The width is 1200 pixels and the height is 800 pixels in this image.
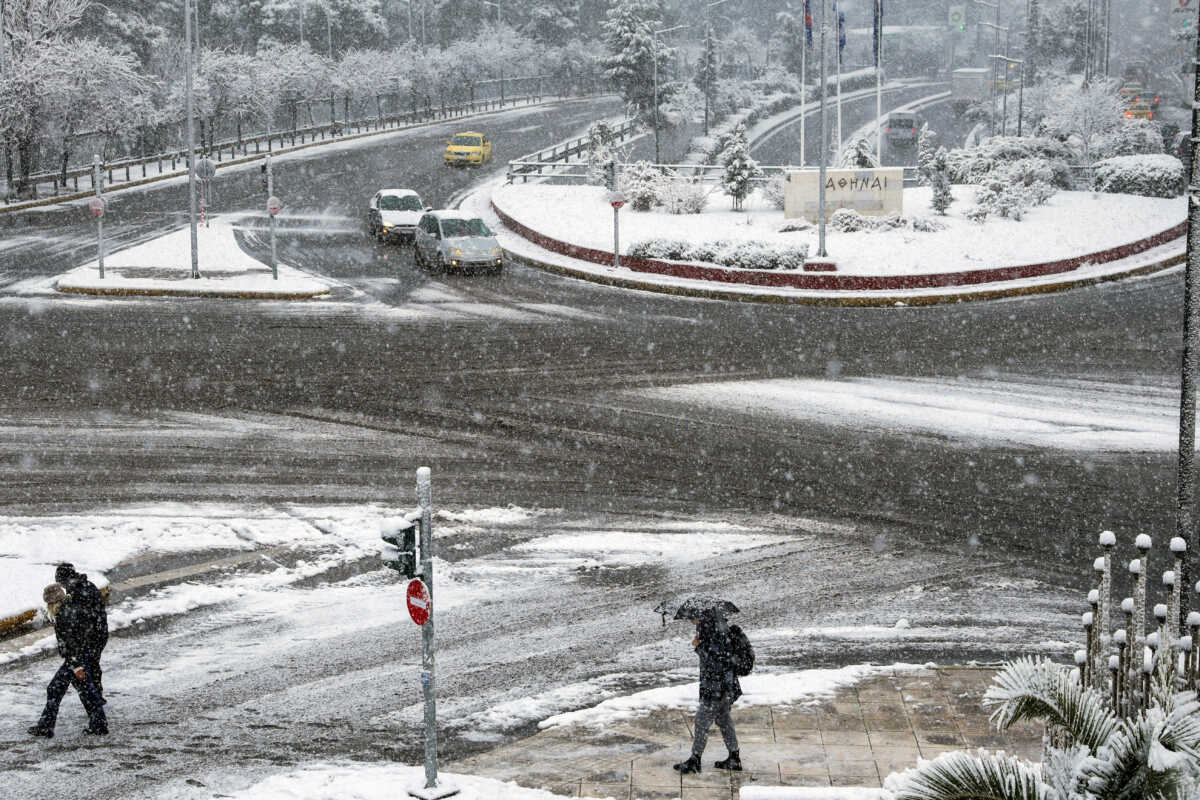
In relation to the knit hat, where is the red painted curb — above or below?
above

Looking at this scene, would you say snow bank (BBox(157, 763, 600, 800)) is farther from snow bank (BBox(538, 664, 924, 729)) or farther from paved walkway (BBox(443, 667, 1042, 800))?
snow bank (BBox(538, 664, 924, 729))

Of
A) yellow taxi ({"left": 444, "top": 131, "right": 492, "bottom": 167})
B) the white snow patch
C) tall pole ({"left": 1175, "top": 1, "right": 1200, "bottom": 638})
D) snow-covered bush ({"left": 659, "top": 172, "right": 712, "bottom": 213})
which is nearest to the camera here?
tall pole ({"left": 1175, "top": 1, "right": 1200, "bottom": 638})

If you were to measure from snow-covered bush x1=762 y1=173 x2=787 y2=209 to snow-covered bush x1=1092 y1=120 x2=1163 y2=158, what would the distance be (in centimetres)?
1608

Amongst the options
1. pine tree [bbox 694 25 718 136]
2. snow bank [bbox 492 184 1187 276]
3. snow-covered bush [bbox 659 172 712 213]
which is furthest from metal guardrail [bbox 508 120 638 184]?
snow-covered bush [bbox 659 172 712 213]

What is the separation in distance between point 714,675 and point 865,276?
22.1m

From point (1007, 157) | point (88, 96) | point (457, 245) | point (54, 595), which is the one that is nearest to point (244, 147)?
point (88, 96)

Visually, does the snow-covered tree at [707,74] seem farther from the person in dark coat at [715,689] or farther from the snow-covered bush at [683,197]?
the person in dark coat at [715,689]

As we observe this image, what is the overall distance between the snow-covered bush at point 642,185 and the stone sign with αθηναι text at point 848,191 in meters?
4.87

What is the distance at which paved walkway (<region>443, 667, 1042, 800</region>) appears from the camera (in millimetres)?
7766

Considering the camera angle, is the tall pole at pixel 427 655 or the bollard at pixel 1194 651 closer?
the bollard at pixel 1194 651

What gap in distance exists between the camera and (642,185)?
39375 mm

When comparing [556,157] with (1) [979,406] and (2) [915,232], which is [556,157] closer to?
(2) [915,232]

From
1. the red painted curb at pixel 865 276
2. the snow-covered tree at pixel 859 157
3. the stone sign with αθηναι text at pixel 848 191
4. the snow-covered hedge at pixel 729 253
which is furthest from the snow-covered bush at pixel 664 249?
the snow-covered tree at pixel 859 157

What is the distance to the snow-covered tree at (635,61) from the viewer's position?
2576 inches
